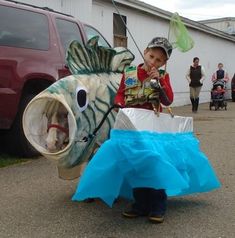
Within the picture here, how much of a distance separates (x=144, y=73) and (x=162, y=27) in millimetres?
14190

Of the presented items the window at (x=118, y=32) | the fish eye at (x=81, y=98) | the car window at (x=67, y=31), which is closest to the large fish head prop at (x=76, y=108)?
the fish eye at (x=81, y=98)

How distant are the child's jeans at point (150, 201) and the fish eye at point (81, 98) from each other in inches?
33.8

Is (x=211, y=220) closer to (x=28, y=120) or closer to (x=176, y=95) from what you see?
(x=28, y=120)

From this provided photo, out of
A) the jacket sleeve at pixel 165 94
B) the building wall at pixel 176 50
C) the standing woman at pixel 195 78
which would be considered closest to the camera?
the jacket sleeve at pixel 165 94

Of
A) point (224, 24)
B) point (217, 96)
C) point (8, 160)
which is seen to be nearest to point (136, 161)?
point (8, 160)

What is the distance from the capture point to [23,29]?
23.8ft

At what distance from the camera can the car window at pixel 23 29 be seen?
696 centimetres

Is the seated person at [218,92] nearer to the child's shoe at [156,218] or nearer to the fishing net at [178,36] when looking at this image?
the fishing net at [178,36]

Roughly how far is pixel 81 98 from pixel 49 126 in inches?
14.6

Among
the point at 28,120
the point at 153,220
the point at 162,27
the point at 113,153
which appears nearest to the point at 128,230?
the point at 153,220

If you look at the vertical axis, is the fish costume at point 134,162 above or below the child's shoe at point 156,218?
above

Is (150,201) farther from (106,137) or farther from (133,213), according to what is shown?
(106,137)

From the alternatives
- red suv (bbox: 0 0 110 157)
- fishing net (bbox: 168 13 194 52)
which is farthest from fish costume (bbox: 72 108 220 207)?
red suv (bbox: 0 0 110 157)

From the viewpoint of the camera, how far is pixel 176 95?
782 inches
